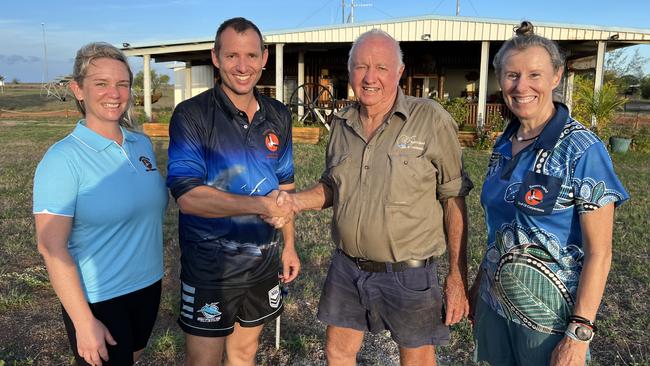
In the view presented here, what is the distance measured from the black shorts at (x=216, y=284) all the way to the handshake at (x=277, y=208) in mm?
198

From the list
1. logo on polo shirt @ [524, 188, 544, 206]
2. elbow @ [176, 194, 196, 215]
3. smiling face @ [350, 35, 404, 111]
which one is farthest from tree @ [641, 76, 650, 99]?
elbow @ [176, 194, 196, 215]

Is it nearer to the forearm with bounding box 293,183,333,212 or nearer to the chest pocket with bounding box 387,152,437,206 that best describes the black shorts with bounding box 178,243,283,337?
the forearm with bounding box 293,183,333,212

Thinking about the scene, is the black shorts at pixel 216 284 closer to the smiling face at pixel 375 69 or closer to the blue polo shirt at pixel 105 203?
the blue polo shirt at pixel 105 203

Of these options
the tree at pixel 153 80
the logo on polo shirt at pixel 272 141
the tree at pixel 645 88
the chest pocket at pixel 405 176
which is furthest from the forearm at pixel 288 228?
the tree at pixel 645 88

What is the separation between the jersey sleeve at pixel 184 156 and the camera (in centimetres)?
226

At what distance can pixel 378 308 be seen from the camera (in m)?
2.48

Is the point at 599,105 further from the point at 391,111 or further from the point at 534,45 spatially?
the point at 534,45

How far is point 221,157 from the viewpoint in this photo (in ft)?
7.78

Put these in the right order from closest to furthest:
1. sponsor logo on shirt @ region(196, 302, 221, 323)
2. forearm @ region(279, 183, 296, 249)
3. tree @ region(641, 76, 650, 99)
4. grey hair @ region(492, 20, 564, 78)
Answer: grey hair @ region(492, 20, 564, 78) < sponsor logo on shirt @ region(196, 302, 221, 323) < forearm @ region(279, 183, 296, 249) < tree @ region(641, 76, 650, 99)

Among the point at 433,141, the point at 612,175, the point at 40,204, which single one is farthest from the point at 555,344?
the point at 40,204

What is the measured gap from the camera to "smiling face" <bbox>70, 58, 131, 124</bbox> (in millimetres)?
2119

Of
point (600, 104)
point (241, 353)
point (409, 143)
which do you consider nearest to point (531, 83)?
point (409, 143)

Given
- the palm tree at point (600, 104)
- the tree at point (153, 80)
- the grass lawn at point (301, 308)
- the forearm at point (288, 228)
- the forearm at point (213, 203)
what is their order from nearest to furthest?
1. the forearm at point (213, 203)
2. the forearm at point (288, 228)
3. the grass lawn at point (301, 308)
4. the palm tree at point (600, 104)
5. the tree at point (153, 80)

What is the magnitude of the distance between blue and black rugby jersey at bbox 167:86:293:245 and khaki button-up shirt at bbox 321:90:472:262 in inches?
16.8
